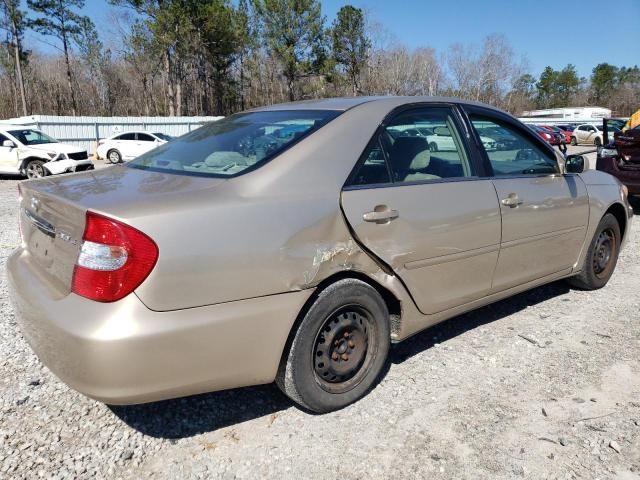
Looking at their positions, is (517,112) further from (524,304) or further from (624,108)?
(524,304)

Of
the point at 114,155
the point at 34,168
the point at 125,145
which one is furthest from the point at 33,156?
the point at 114,155

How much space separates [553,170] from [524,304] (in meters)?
1.17

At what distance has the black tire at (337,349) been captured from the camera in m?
2.46

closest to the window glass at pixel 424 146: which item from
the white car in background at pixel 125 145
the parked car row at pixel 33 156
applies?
the parked car row at pixel 33 156

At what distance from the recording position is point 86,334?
197cm

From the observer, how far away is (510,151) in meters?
3.68

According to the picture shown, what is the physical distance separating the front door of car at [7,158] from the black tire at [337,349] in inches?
612

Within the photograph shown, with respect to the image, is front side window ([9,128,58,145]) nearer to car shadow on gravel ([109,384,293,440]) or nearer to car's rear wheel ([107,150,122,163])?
car's rear wheel ([107,150,122,163])

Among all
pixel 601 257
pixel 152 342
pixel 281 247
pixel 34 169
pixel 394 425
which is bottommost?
pixel 394 425

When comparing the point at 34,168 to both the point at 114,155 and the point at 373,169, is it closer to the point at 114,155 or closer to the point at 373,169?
the point at 114,155

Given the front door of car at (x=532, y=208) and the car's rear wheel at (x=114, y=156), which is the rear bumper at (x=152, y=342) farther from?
the car's rear wheel at (x=114, y=156)

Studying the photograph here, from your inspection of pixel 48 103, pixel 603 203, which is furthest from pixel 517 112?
pixel 603 203

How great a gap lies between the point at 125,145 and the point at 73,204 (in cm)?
2194

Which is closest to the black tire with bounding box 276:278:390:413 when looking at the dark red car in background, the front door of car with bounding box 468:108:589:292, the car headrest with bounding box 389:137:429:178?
the car headrest with bounding box 389:137:429:178
